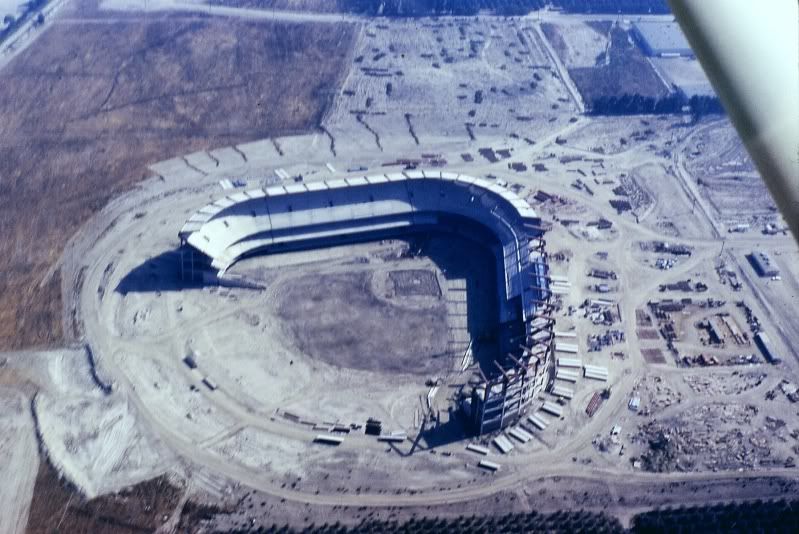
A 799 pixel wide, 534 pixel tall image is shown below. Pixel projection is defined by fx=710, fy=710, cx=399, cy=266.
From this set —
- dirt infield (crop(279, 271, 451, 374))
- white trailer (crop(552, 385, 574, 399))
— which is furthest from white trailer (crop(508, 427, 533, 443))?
dirt infield (crop(279, 271, 451, 374))

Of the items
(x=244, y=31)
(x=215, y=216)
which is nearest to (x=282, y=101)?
(x=244, y=31)

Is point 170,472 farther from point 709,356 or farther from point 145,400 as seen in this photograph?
point 709,356

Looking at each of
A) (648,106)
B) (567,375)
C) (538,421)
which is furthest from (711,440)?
(648,106)

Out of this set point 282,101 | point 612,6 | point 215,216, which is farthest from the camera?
point 612,6

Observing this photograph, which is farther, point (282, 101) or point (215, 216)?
point (282, 101)

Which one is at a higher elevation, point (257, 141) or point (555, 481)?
point (257, 141)

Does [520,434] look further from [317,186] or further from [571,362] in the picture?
[317,186]

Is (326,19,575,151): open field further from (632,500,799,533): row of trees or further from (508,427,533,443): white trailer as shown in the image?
(632,500,799,533): row of trees
